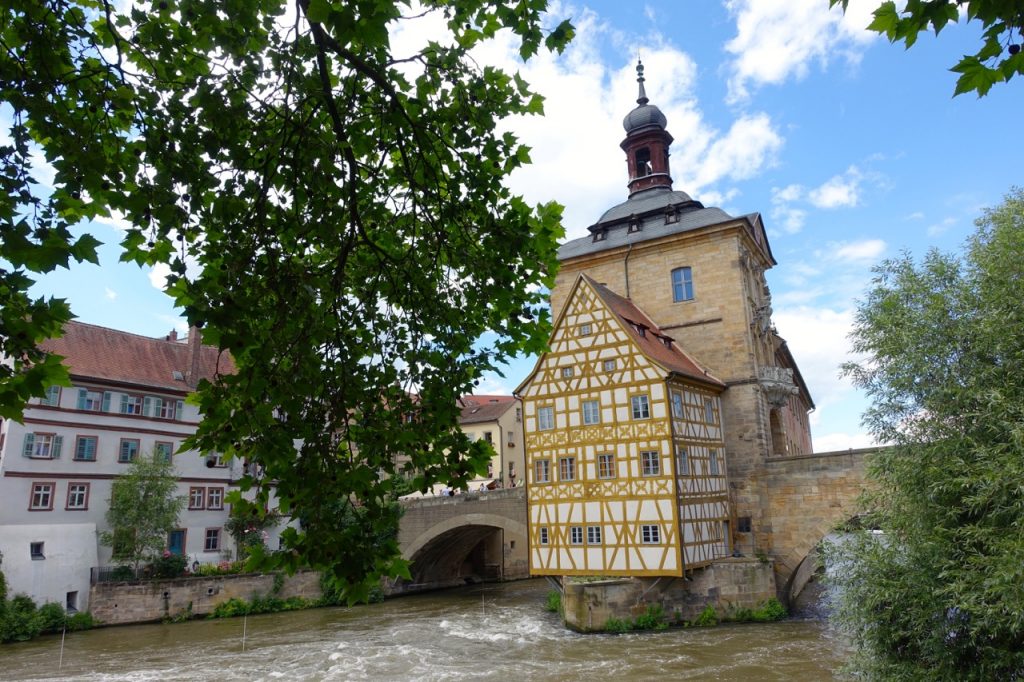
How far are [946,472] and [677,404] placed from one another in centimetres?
1123

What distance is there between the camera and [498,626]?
22.0 meters

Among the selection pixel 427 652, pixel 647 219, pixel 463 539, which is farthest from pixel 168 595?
pixel 647 219

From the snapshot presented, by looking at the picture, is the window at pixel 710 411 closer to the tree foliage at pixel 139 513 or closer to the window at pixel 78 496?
the tree foliage at pixel 139 513

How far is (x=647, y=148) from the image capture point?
102ft

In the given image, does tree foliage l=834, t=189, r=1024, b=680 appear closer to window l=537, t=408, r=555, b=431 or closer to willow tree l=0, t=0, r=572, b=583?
willow tree l=0, t=0, r=572, b=583

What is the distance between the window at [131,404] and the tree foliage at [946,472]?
24.9 m

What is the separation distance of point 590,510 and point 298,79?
17921 millimetres

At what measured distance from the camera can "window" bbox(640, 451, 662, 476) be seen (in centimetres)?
1981

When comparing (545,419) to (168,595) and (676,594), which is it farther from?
(168,595)

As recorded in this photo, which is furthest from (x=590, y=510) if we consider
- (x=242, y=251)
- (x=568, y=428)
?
(x=242, y=251)

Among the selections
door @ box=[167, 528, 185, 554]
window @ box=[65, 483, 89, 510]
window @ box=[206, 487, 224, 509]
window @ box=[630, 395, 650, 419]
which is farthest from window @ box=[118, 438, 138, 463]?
window @ box=[630, 395, 650, 419]

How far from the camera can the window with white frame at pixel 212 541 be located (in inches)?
1113

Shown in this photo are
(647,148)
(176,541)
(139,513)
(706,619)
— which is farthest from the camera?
(647,148)

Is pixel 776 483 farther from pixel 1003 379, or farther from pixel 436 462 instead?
pixel 436 462
